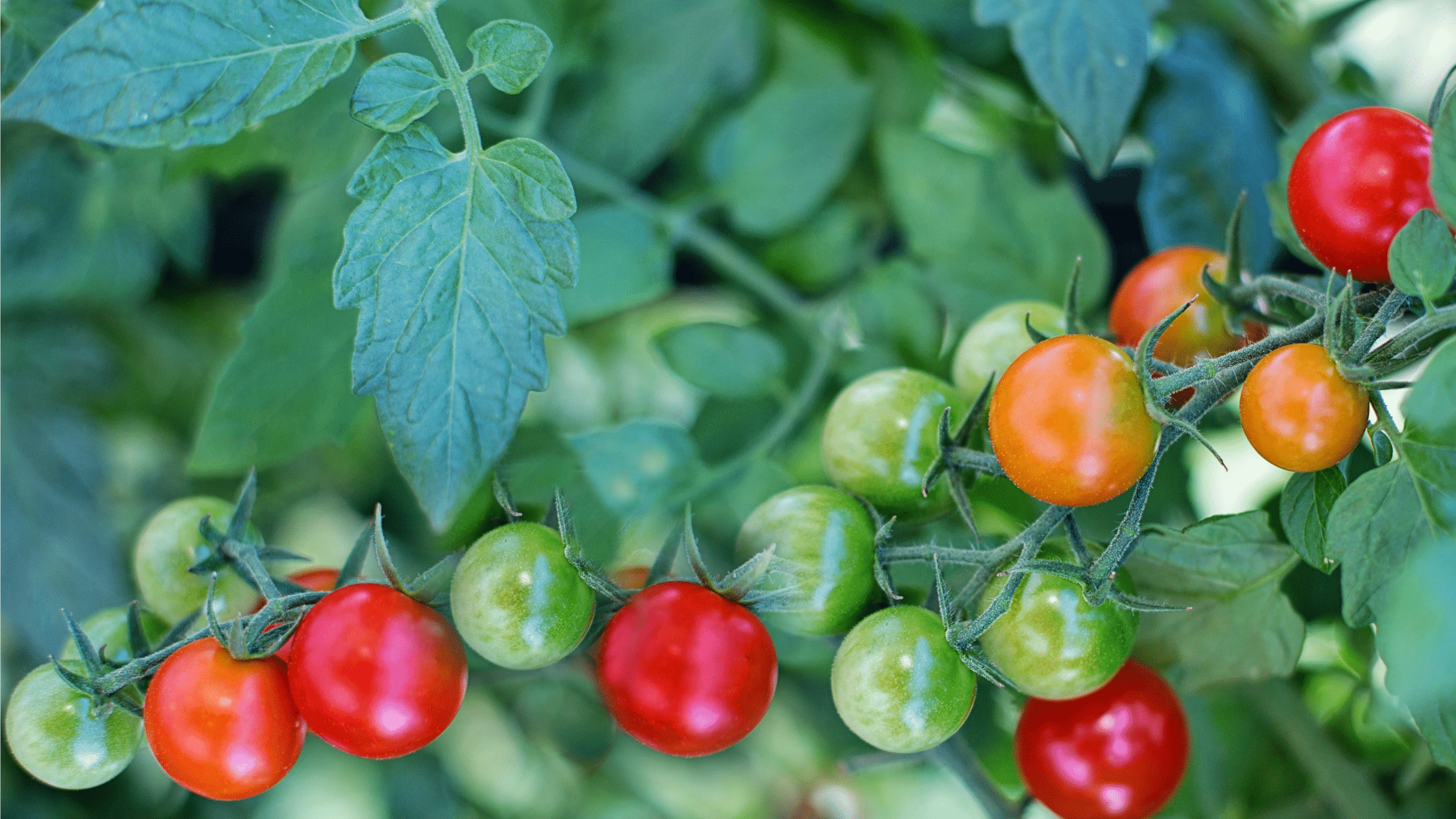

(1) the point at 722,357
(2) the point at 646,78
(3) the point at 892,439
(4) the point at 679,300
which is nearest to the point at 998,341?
(3) the point at 892,439

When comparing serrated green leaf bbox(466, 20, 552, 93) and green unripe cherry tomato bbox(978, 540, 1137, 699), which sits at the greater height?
serrated green leaf bbox(466, 20, 552, 93)

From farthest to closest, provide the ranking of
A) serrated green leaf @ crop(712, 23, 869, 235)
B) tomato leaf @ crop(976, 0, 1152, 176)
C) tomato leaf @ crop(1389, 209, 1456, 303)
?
serrated green leaf @ crop(712, 23, 869, 235), tomato leaf @ crop(976, 0, 1152, 176), tomato leaf @ crop(1389, 209, 1456, 303)

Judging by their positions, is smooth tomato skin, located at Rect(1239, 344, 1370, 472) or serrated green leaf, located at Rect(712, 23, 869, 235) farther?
serrated green leaf, located at Rect(712, 23, 869, 235)

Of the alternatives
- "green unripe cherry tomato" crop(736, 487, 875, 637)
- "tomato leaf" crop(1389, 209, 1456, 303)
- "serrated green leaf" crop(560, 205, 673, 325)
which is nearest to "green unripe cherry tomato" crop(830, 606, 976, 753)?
"green unripe cherry tomato" crop(736, 487, 875, 637)

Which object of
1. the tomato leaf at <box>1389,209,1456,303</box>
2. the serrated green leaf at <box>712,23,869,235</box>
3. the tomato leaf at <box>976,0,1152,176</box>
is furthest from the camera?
the serrated green leaf at <box>712,23,869,235</box>

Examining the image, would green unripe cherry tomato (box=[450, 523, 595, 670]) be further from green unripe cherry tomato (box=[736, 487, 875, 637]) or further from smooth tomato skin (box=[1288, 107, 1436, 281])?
smooth tomato skin (box=[1288, 107, 1436, 281])

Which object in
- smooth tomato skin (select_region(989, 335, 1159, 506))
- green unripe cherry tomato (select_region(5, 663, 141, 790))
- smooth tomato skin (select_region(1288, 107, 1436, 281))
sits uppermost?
smooth tomato skin (select_region(1288, 107, 1436, 281))

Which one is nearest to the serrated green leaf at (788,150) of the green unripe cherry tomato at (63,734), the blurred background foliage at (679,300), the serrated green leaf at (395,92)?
the blurred background foliage at (679,300)
